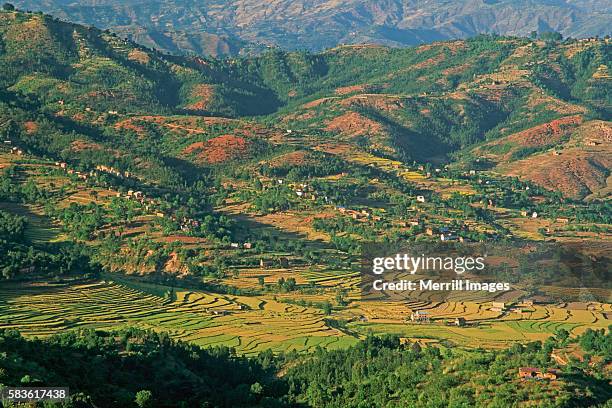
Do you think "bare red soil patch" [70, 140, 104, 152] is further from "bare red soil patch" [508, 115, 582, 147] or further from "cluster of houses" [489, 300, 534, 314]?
"bare red soil patch" [508, 115, 582, 147]

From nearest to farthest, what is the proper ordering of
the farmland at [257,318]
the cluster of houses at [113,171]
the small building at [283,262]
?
the farmland at [257,318] → the small building at [283,262] → the cluster of houses at [113,171]

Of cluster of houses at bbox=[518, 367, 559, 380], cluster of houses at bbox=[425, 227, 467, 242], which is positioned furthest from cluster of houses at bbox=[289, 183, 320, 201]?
cluster of houses at bbox=[518, 367, 559, 380]

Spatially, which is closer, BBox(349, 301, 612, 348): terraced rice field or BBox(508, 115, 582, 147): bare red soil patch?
BBox(349, 301, 612, 348): terraced rice field

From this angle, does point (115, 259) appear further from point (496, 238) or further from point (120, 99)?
point (120, 99)

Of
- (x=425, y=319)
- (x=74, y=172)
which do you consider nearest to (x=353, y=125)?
(x=74, y=172)

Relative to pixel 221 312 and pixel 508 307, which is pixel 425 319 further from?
pixel 221 312

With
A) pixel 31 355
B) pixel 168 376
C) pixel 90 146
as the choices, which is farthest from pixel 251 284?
pixel 90 146

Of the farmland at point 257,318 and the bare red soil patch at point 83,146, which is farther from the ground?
the bare red soil patch at point 83,146

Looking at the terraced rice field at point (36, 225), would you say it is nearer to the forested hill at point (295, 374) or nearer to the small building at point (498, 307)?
the forested hill at point (295, 374)

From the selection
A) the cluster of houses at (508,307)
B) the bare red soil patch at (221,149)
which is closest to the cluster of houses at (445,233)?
the cluster of houses at (508,307)
